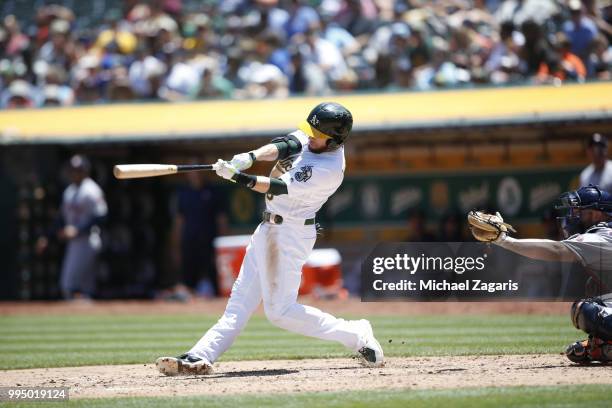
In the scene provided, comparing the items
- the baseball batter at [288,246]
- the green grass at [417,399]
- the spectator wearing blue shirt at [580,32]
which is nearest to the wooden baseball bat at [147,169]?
the baseball batter at [288,246]

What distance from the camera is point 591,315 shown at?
664 centimetres

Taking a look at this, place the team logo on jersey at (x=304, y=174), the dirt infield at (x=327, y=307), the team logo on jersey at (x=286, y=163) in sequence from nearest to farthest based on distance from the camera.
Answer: the team logo on jersey at (x=304, y=174), the team logo on jersey at (x=286, y=163), the dirt infield at (x=327, y=307)

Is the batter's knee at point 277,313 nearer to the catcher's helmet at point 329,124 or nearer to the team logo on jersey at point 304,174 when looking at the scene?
the team logo on jersey at point 304,174

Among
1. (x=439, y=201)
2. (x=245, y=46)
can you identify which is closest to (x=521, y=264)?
(x=439, y=201)

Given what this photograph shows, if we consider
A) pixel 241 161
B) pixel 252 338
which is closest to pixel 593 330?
pixel 241 161

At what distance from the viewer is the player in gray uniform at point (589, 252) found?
6559 millimetres

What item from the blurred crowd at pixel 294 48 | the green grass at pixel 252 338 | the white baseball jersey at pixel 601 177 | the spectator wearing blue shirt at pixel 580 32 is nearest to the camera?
the green grass at pixel 252 338

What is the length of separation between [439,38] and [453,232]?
298cm

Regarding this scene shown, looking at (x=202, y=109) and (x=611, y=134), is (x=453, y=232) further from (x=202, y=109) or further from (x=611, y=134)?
(x=202, y=109)

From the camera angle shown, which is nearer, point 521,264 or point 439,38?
point 521,264

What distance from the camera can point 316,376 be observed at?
6770 millimetres

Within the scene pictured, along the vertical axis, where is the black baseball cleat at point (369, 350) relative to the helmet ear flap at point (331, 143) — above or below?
below

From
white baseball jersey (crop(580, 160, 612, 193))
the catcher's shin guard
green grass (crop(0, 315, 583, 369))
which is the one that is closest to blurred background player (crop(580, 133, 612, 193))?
white baseball jersey (crop(580, 160, 612, 193))

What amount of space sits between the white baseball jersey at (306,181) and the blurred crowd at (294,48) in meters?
7.17
